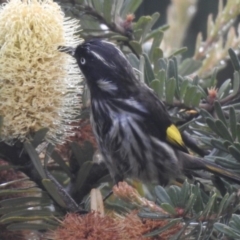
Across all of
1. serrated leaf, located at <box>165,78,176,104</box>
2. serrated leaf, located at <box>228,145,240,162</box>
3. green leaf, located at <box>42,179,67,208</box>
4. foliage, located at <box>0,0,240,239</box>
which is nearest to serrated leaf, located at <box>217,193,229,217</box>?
foliage, located at <box>0,0,240,239</box>

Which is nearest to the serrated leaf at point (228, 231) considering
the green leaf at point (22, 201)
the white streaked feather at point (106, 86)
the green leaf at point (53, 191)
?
the green leaf at point (53, 191)

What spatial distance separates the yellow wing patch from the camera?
62.8 inches

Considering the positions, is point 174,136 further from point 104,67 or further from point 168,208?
point 168,208

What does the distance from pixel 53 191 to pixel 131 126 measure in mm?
698

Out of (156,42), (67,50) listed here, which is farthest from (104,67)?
(67,50)

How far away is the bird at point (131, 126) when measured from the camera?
1815 mm

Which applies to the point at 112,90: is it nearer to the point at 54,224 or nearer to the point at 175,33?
the point at 175,33

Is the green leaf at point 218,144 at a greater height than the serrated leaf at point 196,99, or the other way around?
the serrated leaf at point 196,99

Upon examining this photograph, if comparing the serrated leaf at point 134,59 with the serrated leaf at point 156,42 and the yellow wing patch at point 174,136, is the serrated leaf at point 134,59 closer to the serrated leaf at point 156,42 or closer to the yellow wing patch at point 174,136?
the serrated leaf at point 156,42

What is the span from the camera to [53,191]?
1243 millimetres

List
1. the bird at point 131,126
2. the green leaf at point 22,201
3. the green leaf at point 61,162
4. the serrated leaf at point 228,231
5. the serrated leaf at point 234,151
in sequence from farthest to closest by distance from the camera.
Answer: the bird at point 131,126, the green leaf at point 61,162, the green leaf at point 22,201, the serrated leaf at point 234,151, the serrated leaf at point 228,231

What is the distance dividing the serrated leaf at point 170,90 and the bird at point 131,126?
21 centimetres

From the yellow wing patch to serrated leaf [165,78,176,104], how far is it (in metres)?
0.07

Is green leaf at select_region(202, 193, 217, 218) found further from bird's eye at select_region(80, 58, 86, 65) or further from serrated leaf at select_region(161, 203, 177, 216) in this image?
bird's eye at select_region(80, 58, 86, 65)
